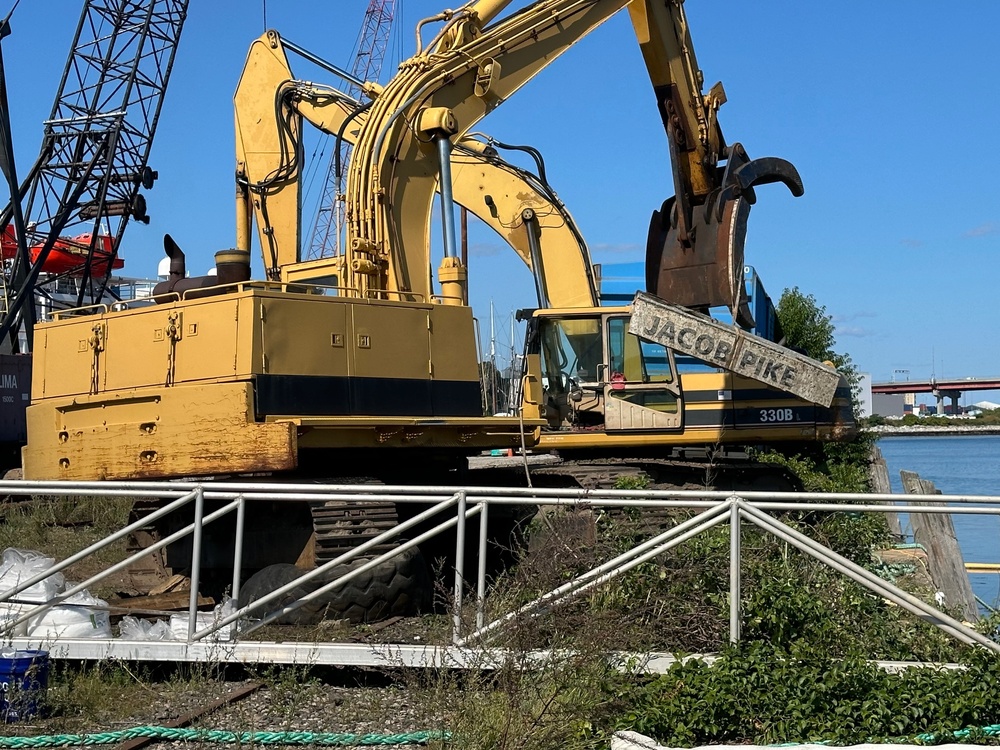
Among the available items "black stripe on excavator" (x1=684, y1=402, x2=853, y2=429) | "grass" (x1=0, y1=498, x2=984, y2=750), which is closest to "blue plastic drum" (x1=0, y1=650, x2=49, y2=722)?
"grass" (x1=0, y1=498, x2=984, y2=750)

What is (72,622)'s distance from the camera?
8.16 m

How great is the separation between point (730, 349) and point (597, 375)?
166 centimetres

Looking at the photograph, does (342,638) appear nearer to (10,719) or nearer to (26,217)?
(10,719)

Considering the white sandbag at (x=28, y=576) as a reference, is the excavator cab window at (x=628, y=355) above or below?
above

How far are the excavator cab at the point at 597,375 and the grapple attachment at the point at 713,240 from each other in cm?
82

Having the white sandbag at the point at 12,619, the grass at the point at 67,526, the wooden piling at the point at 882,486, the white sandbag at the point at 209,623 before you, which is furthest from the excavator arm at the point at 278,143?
the wooden piling at the point at 882,486

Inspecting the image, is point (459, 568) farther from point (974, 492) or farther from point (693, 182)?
point (974, 492)

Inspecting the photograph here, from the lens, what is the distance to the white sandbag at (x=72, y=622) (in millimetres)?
8031

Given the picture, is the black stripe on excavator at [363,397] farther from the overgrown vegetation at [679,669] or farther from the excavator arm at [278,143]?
the excavator arm at [278,143]

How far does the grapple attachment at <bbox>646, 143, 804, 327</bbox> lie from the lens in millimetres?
13141

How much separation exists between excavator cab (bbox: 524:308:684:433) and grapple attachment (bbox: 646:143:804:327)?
2.70 ft

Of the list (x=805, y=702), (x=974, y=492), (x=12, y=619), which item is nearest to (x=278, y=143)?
(x=12, y=619)

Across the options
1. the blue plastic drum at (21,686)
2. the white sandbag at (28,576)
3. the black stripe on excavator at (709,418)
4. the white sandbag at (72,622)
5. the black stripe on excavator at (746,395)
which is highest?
the black stripe on excavator at (746,395)

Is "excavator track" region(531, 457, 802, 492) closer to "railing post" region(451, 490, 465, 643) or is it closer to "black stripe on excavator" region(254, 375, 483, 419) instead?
"black stripe on excavator" region(254, 375, 483, 419)
